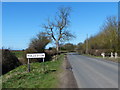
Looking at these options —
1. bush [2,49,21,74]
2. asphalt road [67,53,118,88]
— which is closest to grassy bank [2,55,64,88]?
asphalt road [67,53,118,88]

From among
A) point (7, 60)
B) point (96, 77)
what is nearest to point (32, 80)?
point (96, 77)

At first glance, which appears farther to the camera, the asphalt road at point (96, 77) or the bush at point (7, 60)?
the bush at point (7, 60)

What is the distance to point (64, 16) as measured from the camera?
51.8m

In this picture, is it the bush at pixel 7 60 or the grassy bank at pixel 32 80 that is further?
the bush at pixel 7 60

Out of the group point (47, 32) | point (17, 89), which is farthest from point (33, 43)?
point (47, 32)

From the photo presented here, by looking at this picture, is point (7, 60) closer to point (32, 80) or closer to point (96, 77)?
point (32, 80)

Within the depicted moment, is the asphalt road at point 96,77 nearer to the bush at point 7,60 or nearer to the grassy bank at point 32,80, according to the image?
the grassy bank at point 32,80

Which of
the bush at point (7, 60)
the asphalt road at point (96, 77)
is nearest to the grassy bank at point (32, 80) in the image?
the asphalt road at point (96, 77)

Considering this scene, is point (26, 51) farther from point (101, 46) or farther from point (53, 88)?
point (101, 46)

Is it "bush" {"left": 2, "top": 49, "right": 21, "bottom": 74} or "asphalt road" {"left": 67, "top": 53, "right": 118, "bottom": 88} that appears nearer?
"asphalt road" {"left": 67, "top": 53, "right": 118, "bottom": 88}

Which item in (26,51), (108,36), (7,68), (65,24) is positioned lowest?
(7,68)

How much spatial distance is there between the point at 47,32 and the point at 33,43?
Answer: 2309cm

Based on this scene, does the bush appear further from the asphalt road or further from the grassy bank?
the asphalt road

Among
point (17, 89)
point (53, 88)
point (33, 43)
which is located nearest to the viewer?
point (53, 88)
